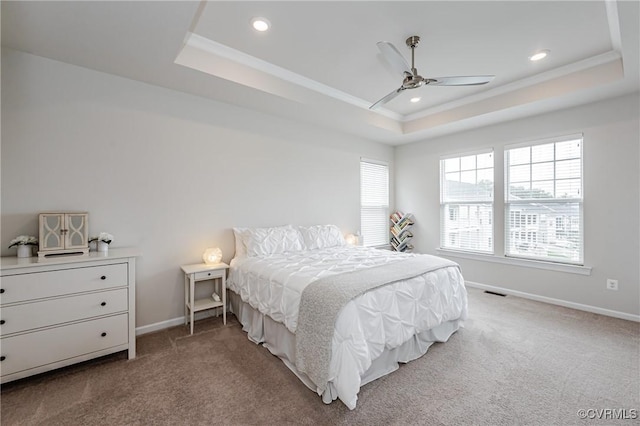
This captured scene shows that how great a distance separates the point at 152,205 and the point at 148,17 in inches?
69.8

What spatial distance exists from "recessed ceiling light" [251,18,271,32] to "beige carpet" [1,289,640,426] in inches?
116

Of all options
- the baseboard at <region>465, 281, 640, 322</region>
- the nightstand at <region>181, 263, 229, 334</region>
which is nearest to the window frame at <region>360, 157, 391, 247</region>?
the baseboard at <region>465, 281, 640, 322</region>

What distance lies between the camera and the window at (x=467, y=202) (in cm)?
445

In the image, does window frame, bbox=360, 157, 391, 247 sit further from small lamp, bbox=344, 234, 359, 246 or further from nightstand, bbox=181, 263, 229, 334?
nightstand, bbox=181, 263, 229, 334

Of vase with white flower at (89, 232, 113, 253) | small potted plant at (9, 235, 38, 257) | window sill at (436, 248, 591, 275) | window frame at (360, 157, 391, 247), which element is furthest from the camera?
window frame at (360, 157, 391, 247)

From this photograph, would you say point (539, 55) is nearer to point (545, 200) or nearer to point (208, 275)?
point (545, 200)

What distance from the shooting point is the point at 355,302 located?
191 cm

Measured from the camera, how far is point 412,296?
2301mm

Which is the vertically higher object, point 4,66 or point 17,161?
point 4,66

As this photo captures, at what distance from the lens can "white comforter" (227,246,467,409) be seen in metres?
1.78

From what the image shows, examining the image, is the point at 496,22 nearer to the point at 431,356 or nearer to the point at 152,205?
the point at 431,356

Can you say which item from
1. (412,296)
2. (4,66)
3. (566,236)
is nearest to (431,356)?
(412,296)

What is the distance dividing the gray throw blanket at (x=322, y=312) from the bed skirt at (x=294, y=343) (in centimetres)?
16

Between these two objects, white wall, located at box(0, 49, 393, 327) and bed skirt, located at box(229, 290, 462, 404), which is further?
white wall, located at box(0, 49, 393, 327)
